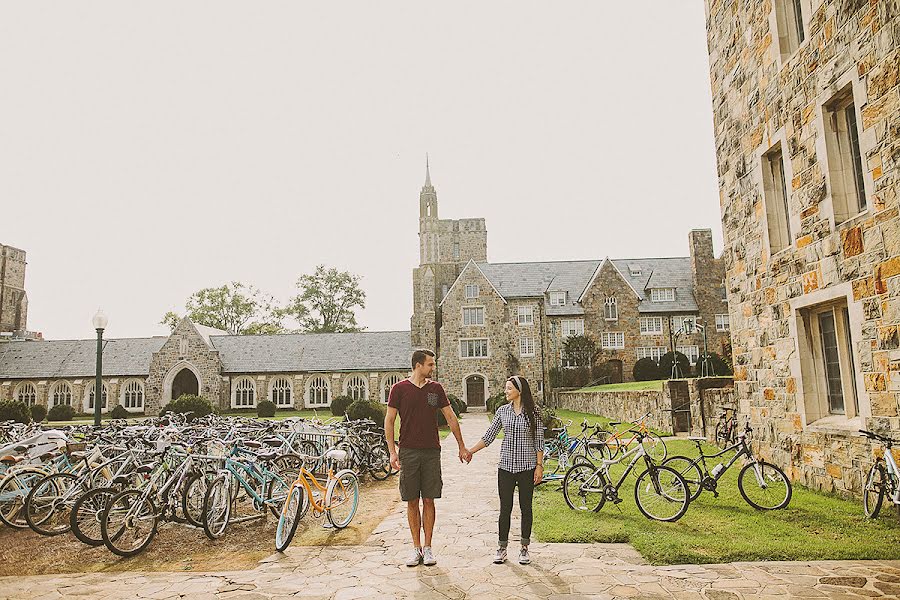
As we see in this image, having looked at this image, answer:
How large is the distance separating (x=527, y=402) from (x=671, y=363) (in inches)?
1309

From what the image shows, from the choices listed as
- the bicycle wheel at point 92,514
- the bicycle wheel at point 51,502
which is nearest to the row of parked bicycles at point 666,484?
the bicycle wheel at point 92,514

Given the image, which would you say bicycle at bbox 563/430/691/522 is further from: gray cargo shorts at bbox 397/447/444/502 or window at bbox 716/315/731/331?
window at bbox 716/315/731/331

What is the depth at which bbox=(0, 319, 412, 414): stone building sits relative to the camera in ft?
139

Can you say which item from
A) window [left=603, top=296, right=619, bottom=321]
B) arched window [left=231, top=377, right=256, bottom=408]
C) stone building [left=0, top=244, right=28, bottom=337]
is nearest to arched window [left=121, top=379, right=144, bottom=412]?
→ arched window [left=231, top=377, right=256, bottom=408]

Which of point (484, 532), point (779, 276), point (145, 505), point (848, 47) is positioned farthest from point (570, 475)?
point (848, 47)

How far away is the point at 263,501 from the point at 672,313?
3859 centimetres

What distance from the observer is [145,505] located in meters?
7.45

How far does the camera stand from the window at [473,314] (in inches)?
1692

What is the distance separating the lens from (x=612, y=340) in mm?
42438

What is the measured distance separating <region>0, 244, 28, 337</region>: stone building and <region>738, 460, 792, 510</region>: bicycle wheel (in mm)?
62270

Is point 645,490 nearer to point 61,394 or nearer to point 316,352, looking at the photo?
point 316,352

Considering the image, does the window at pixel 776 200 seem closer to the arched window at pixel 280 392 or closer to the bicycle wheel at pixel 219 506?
the bicycle wheel at pixel 219 506

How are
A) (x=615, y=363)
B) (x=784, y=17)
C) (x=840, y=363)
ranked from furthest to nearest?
(x=615, y=363), (x=784, y=17), (x=840, y=363)

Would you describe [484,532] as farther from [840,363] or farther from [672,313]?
[672,313]
